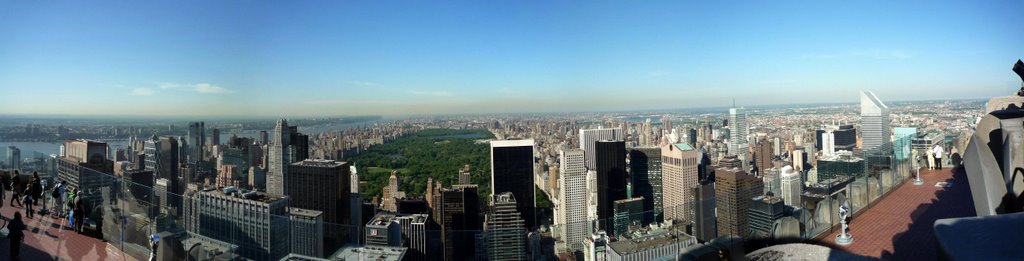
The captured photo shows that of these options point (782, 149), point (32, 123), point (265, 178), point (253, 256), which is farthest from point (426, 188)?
point (253, 256)

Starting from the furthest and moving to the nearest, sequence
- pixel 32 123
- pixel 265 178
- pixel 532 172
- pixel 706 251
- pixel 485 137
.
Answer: pixel 485 137 < pixel 532 172 < pixel 265 178 < pixel 32 123 < pixel 706 251

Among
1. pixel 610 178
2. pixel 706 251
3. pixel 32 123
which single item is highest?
pixel 32 123

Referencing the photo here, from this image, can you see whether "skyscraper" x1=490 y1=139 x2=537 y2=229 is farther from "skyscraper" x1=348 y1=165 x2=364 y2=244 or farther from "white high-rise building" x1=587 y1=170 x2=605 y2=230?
"skyscraper" x1=348 y1=165 x2=364 y2=244

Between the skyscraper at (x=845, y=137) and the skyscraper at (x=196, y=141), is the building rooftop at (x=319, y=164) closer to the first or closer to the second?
the skyscraper at (x=196, y=141)

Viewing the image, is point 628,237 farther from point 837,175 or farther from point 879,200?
point 879,200

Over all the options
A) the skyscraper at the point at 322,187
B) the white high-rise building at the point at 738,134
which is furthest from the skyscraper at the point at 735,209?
the white high-rise building at the point at 738,134
